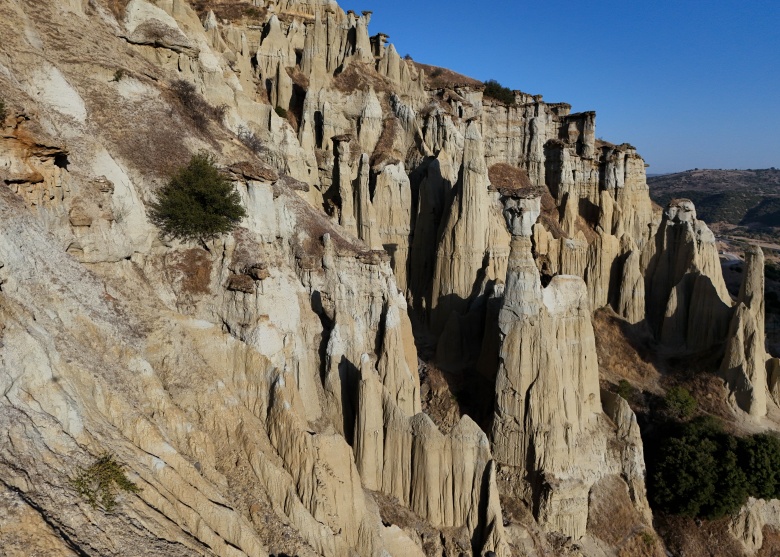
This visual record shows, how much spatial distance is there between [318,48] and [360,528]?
3059 cm

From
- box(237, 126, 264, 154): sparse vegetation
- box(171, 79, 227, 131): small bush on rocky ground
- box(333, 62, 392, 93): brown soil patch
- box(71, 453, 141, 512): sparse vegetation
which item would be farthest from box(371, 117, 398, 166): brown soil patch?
box(71, 453, 141, 512): sparse vegetation

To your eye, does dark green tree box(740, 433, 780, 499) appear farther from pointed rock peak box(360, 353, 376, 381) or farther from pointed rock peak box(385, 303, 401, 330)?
pointed rock peak box(360, 353, 376, 381)

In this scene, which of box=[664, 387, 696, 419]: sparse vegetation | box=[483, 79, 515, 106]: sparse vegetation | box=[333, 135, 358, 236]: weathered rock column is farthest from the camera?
box=[483, 79, 515, 106]: sparse vegetation

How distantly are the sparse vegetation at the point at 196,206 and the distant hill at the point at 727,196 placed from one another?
115 meters

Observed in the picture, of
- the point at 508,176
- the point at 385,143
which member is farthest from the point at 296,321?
the point at 508,176

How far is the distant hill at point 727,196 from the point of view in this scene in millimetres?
125500

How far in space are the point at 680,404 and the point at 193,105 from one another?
24479 mm

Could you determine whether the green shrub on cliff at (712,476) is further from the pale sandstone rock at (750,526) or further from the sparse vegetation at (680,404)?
the sparse vegetation at (680,404)

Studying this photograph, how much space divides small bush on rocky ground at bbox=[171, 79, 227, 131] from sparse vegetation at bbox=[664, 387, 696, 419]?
918 inches

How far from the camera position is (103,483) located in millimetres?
7008

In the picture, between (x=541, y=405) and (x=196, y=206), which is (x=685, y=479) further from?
(x=196, y=206)

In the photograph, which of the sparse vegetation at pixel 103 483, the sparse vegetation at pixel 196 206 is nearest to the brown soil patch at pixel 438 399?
the sparse vegetation at pixel 196 206

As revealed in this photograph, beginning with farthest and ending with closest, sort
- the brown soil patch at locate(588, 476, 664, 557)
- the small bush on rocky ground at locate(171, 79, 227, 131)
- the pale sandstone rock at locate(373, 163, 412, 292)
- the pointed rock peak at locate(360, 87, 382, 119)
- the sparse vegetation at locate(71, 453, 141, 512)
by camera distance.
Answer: the pointed rock peak at locate(360, 87, 382, 119), the pale sandstone rock at locate(373, 163, 412, 292), the brown soil patch at locate(588, 476, 664, 557), the small bush on rocky ground at locate(171, 79, 227, 131), the sparse vegetation at locate(71, 453, 141, 512)

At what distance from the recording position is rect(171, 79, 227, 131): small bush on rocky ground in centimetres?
1791
